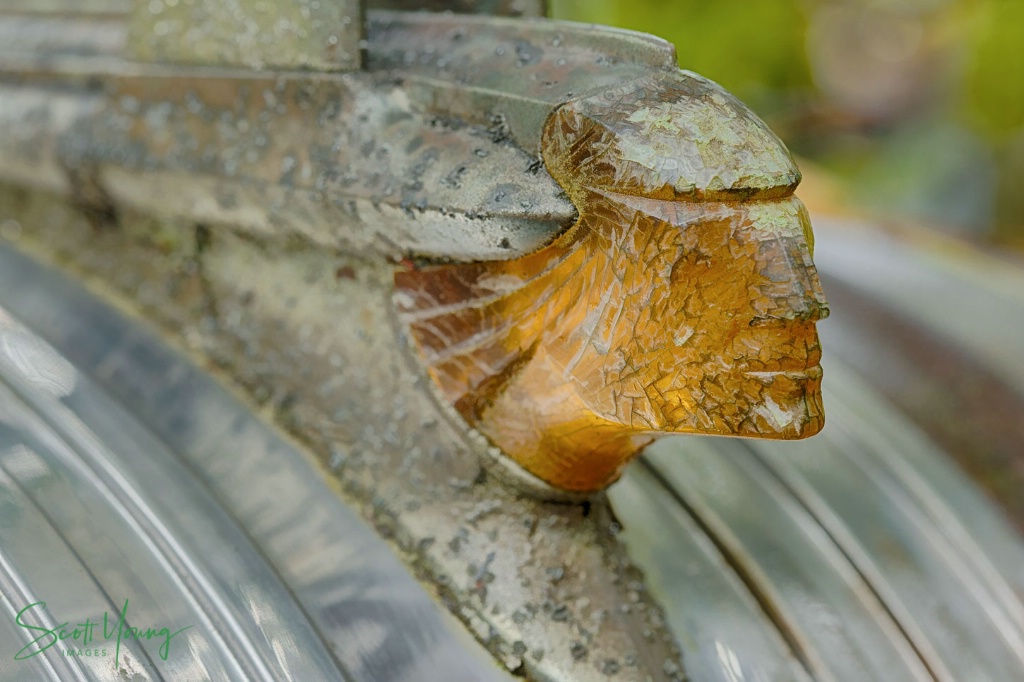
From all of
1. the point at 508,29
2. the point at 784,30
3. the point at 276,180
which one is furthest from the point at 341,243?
the point at 784,30

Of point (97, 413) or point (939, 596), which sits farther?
point (939, 596)

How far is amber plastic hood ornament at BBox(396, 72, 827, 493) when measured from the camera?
48cm

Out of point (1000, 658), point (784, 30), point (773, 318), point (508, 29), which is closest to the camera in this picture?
point (773, 318)

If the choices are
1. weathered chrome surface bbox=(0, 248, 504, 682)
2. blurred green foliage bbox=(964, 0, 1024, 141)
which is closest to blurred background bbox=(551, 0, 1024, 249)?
blurred green foliage bbox=(964, 0, 1024, 141)

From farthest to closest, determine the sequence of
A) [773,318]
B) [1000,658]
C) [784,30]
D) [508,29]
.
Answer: [784,30] → [1000,658] → [508,29] → [773,318]

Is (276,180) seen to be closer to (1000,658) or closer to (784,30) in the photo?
(1000,658)

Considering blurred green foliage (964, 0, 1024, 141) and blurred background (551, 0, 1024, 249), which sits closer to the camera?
blurred green foliage (964, 0, 1024, 141)

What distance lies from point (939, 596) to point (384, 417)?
433 mm

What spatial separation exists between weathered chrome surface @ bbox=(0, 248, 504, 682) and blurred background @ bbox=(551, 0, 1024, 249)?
2.26 m

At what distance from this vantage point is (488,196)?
20.4 inches
